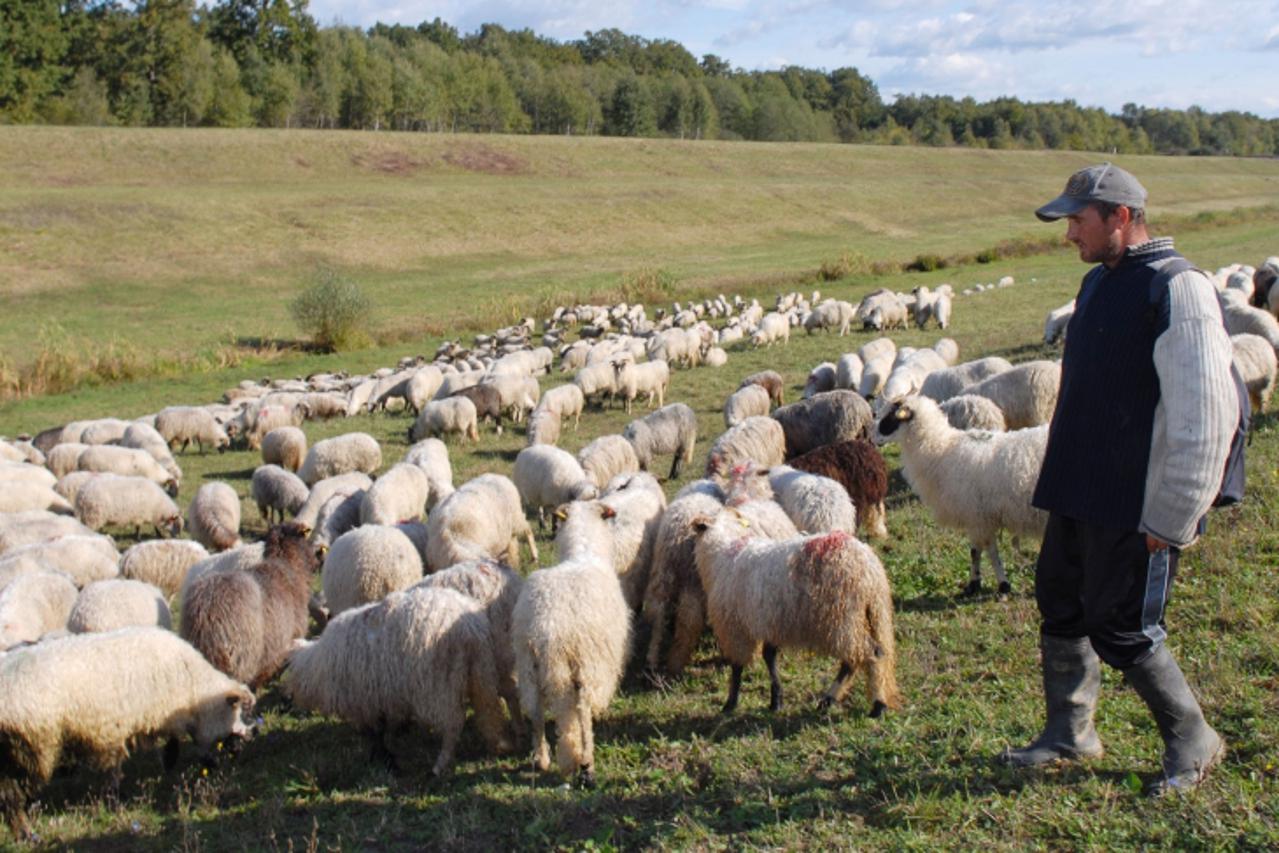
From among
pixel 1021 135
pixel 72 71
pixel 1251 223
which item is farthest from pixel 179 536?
pixel 1021 135

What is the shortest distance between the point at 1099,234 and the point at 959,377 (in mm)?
10012

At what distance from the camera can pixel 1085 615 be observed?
14.0ft

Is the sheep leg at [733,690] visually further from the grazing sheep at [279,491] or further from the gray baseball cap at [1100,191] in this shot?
the grazing sheep at [279,491]

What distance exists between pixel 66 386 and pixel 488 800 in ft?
76.4

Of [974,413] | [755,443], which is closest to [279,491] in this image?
[755,443]

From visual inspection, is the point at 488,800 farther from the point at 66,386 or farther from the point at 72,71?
the point at 72,71

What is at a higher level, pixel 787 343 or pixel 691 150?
pixel 691 150

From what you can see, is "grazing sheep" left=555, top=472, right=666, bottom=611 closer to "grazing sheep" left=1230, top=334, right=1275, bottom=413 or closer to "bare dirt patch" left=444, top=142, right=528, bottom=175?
"grazing sheep" left=1230, top=334, right=1275, bottom=413

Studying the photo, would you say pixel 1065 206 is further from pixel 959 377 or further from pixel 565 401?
pixel 565 401

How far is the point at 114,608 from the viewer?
759 centimetres

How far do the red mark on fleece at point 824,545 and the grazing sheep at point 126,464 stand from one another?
11741 millimetres

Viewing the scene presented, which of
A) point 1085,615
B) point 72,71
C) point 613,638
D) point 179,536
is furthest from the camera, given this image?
point 72,71

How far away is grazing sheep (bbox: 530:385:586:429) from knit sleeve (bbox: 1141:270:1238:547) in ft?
43.0

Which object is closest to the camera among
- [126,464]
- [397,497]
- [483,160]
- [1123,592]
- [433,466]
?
[1123,592]
